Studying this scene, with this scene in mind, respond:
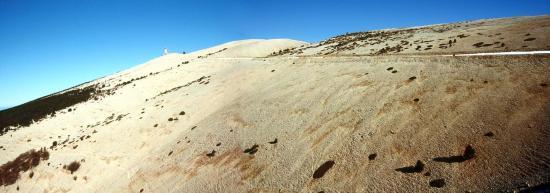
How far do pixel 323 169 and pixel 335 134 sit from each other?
3.15 meters

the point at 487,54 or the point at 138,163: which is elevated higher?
the point at 487,54

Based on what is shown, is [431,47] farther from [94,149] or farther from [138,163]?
[94,149]

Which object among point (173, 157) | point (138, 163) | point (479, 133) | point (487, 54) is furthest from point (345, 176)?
point (138, 163)

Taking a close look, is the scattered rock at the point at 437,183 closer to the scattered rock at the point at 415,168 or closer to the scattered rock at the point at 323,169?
the scattered rock at the point at 415,168

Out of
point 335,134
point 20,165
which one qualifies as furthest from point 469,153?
point 20,165

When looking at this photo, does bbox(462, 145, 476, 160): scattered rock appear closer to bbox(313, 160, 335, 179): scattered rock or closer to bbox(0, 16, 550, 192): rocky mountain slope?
bbox(0, 16, 550, 192): rocky mountain slope

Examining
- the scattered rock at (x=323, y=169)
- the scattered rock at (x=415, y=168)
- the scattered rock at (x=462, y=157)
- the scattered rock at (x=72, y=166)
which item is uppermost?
the scattered rock at (x=462, y=157)

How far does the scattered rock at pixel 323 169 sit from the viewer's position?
1678 centimetres

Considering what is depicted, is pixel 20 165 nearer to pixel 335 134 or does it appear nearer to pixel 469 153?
pixel 335 134

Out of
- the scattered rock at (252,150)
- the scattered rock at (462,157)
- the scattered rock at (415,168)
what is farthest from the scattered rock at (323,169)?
the scattered rock at (252,150)

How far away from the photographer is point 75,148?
34.8 m

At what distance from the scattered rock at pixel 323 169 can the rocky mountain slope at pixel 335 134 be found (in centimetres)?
7

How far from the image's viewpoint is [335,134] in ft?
64.8

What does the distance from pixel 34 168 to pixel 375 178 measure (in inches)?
1251
